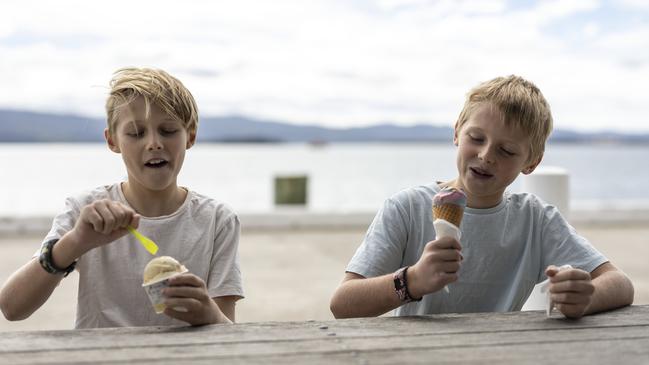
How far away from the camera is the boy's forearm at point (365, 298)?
6.49 ft

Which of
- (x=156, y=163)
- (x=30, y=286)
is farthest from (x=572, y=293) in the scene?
(x=30, y=286)

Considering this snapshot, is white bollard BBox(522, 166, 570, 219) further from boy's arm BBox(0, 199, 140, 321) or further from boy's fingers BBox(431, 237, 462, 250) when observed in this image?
boy's arm BBox(0, 199, 140, 321)

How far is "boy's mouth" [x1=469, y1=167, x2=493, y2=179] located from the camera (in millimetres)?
2178

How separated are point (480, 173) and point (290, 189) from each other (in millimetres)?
10043

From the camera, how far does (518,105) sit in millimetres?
2203

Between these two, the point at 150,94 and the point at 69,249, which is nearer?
the point at 69,249

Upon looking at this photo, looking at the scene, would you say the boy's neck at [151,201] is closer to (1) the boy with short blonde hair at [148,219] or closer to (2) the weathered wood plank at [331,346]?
(1) the boy with short blonde hair at [148,219]

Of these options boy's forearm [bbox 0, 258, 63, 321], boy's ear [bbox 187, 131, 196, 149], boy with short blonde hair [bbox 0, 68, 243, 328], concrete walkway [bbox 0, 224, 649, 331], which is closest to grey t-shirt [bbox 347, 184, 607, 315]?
boy with short blonde hair [bbox 0, 68, 243, 328]

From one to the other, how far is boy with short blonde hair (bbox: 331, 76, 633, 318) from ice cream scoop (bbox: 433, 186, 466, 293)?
0.31 metres

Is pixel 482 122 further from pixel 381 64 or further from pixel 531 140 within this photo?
Answer: pixel 381 64

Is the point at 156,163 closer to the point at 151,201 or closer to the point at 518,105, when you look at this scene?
the point at 151,201

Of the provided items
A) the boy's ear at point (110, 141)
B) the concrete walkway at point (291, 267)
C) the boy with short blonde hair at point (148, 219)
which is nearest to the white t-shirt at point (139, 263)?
the boy with short blonde hair at point (148, 219)

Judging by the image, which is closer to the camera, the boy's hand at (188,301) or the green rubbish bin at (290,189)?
the boy's hand at (188,301)

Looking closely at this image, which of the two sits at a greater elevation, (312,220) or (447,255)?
(447,255)
